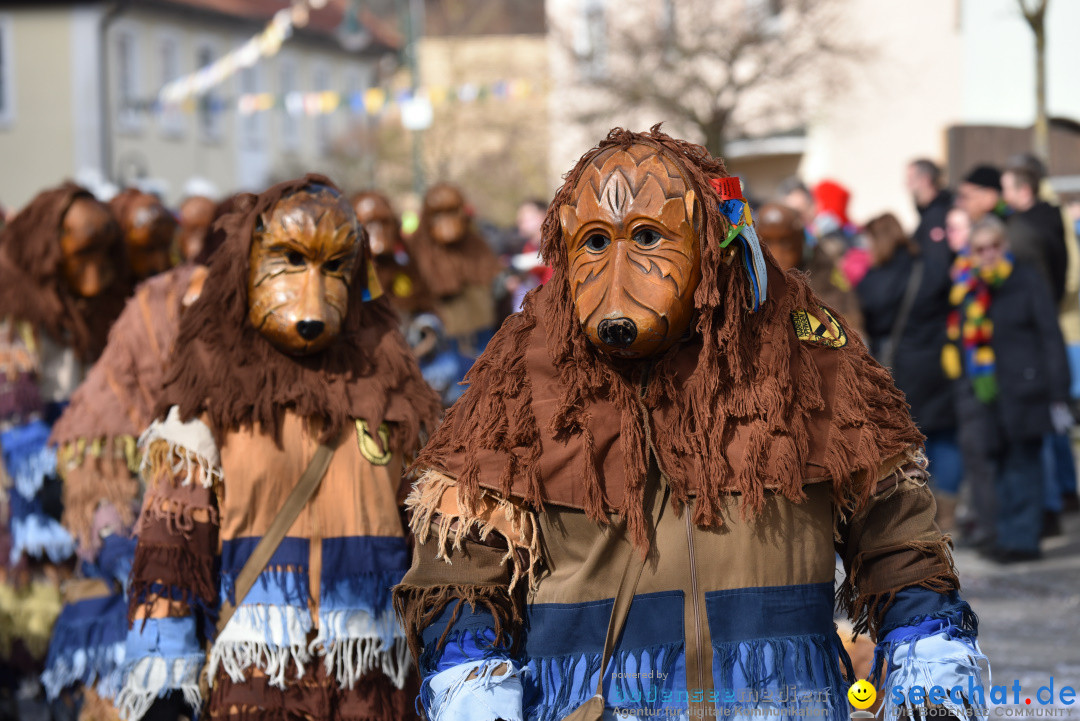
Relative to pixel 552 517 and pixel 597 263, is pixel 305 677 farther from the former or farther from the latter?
pixel 597 263

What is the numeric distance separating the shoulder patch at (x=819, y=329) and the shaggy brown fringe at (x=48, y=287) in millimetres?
3463

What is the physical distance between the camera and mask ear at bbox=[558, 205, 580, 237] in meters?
2.54

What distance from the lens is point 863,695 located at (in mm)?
2521

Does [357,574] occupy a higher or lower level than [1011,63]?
lower

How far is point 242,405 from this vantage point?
3443 mm

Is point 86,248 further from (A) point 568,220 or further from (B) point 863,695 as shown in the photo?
(B) point 863,695

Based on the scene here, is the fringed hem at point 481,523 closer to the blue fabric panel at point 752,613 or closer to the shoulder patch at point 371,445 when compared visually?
the blue fabric panel at point 752,613

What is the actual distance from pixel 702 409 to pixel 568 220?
0.42 meters

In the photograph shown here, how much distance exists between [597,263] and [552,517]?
1.52 ft

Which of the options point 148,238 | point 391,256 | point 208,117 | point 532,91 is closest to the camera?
point 148,238

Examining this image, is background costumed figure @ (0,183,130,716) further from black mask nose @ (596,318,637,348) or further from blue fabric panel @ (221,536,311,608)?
black mask nose @ (596,318,637,348)

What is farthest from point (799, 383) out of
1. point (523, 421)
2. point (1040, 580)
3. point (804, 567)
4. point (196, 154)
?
point (196, 154)

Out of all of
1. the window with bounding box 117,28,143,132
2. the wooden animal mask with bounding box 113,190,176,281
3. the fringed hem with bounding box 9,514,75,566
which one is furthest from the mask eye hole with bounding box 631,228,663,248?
the window with bounding box 117,28,143,132

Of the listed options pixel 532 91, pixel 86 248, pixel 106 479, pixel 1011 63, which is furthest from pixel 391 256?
pixel 532 91
